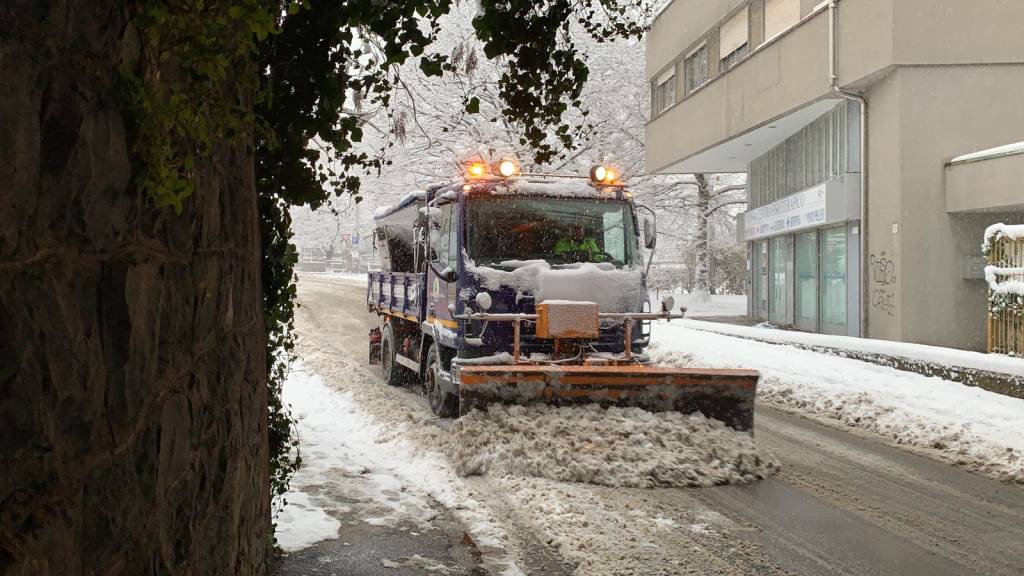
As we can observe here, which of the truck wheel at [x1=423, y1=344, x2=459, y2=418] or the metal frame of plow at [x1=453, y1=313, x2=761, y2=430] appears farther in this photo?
the truck wheel at [x1=423, y1=344, x2=459, y2=418]

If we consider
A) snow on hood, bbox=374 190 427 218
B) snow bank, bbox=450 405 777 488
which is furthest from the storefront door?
snow bank, bbox=450 405 777 488

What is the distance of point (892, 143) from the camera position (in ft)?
52.9

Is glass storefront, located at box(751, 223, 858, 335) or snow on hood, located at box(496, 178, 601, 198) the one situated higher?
snow on hood, located at box(496, 178, 601, 198)

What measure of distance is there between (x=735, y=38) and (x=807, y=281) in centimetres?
671

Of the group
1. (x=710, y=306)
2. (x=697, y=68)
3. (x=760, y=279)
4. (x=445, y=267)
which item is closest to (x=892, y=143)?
(x=760, y=279)

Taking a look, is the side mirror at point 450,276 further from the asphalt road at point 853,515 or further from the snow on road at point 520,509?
the asphalt road at point 853,515

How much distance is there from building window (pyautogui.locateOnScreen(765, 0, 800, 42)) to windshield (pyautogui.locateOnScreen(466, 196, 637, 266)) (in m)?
11.9

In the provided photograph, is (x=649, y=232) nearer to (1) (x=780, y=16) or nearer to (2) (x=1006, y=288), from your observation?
(2) (x=1006, y=288)

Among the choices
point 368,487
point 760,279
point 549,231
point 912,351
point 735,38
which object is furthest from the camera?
point 760,279

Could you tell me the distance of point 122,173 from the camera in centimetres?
178

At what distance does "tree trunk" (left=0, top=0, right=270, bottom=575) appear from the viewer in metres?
1.52

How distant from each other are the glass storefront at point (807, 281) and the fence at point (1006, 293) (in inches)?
327

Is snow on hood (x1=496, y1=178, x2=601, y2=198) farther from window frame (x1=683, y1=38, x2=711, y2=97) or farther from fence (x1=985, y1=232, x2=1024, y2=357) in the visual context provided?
window frame (x1=683, y1=38, x2=711, y2=97)

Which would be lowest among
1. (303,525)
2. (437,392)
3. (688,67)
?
(303,525)
